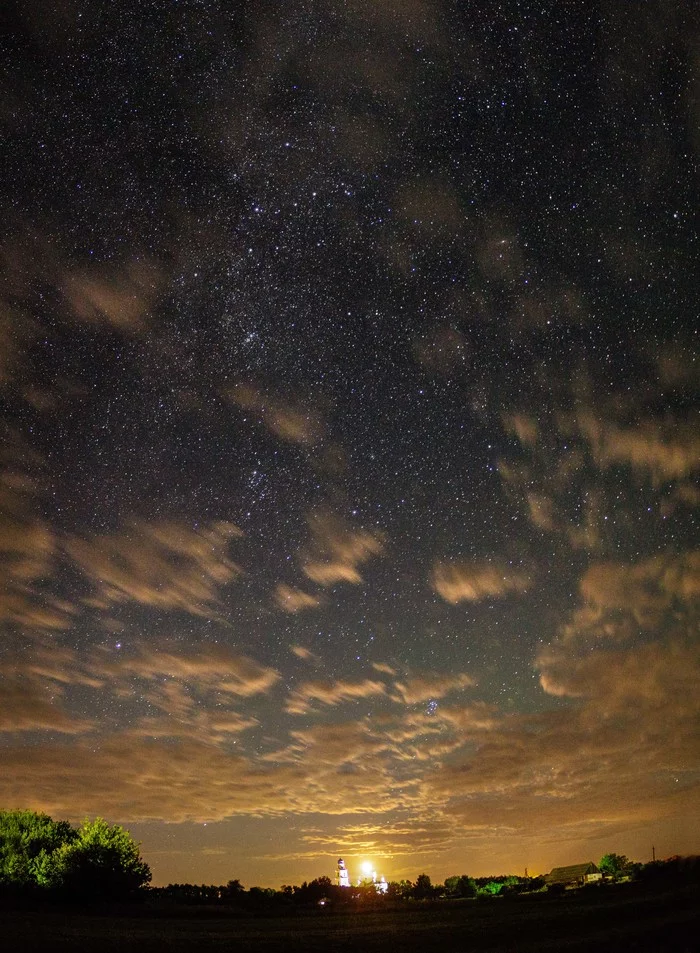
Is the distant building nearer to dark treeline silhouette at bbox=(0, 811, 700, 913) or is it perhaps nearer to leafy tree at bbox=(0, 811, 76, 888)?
dark treeline silhouette at bbox=(0, 811, 700, 913)

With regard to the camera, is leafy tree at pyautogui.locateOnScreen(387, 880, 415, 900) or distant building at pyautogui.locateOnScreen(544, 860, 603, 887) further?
distant building at pyautogui.locateOnScreen(544, 860, 603, 887)

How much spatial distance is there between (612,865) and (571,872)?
8.41 meters

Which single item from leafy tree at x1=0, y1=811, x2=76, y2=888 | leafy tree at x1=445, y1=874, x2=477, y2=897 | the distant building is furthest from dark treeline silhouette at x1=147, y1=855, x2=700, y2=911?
the distant building

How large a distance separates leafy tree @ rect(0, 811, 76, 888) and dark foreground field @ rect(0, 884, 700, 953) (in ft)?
46.2

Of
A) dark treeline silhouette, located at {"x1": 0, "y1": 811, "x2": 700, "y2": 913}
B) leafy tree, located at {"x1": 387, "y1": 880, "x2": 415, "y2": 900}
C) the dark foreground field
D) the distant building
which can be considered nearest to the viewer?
the dark foreground field

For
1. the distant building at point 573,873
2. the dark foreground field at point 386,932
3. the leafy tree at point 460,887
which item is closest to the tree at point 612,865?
the distant building at point 573,873

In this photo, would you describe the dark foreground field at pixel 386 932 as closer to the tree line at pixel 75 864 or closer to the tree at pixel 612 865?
the tree line at pixel 75 864

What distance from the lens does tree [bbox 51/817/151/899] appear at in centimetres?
4809

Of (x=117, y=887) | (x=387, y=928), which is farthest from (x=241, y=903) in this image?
(x=387, y=928)

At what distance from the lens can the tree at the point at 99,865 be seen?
158 feet

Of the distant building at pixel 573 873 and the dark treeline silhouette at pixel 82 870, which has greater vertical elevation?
the dark treeline silhouette at pixel 82 870

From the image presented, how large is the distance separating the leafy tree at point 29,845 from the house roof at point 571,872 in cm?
7149

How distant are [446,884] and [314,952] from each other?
68172 millimetres

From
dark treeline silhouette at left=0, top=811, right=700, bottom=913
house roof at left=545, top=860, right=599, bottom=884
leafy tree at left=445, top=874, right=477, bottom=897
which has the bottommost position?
house roof at left=545, top=860, right=599, bottom=884
